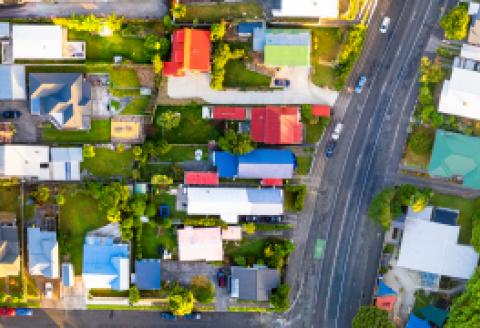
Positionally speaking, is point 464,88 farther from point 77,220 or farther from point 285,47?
point 77,220

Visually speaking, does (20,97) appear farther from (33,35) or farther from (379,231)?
(379,231)

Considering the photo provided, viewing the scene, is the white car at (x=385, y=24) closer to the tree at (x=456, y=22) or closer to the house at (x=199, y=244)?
the tree at (x=456, y=22)

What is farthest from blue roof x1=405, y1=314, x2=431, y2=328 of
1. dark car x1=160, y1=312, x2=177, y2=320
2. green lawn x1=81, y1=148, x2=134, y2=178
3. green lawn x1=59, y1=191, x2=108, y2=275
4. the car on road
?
green lawn x1=59, y1=191, x2=108, y2=275

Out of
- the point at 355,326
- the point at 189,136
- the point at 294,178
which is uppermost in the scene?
the point at 189,136

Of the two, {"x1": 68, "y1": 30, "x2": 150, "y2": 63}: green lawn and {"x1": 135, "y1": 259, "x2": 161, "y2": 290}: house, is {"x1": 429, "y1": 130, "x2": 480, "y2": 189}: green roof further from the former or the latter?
{"x1": 68, "y1": 30, "x2": 150, "y2": 63}: green lawn

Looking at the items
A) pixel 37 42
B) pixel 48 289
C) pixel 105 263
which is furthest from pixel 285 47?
pixel 48 289

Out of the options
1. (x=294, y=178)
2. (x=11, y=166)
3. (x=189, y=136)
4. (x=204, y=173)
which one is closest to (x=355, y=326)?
(x=294, y=178)
